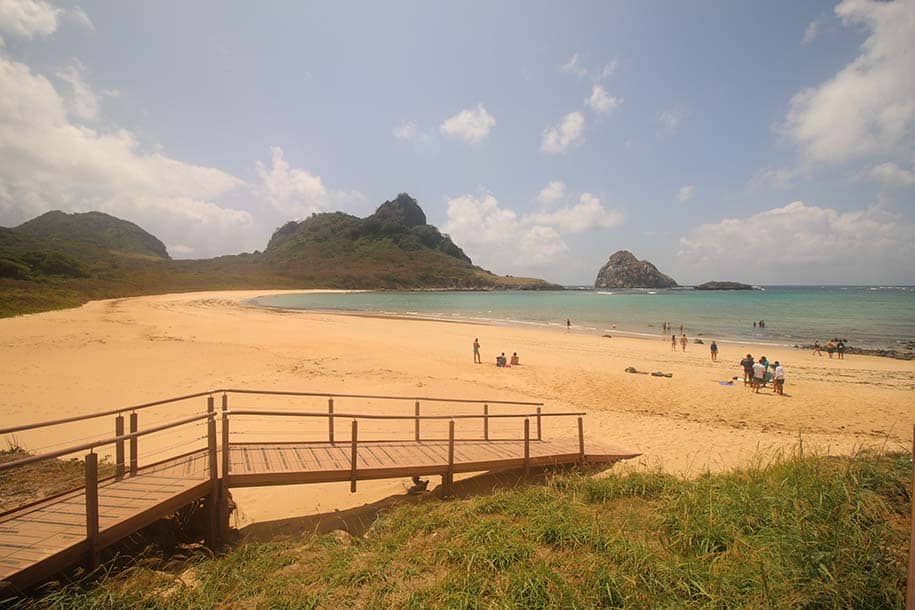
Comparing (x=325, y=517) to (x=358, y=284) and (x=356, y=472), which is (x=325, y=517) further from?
(x=358, y=284)

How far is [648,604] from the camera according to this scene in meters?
3.41

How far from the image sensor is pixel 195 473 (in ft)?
20.0

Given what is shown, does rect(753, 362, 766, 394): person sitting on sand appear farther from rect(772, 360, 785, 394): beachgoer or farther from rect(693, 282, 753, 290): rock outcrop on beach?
rect(693, 282, 753, 290): rock outcrop on beach

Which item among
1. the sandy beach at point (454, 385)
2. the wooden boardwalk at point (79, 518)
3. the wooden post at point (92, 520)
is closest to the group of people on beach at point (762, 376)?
the sandy beach at point (454, 385)

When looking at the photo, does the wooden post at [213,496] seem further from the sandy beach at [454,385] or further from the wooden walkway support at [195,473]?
the sandy beach at [454,385]

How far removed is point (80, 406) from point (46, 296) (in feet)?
134

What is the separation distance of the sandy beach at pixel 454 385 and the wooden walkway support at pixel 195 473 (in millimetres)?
938

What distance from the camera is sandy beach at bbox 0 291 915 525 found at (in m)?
9.68

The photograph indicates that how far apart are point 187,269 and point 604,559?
14864 cm

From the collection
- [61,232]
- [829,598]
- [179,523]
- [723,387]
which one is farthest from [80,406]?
[61,232]

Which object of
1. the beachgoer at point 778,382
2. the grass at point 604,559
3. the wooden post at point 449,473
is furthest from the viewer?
the beachgoer at point 778,382

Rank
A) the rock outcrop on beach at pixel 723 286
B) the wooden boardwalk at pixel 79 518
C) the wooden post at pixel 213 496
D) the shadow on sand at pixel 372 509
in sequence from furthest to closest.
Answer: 1. the rock outcrop on beach at pixel 723 286
2. the shadow on sand at pixel 372 509
3. the wooden post at pixel 213 496
4. the wooden boardwalk at pixel 79 518

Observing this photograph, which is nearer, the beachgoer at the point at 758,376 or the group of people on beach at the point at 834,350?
the beachgoer at the point at 758,376

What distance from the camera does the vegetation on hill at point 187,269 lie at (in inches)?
1921
